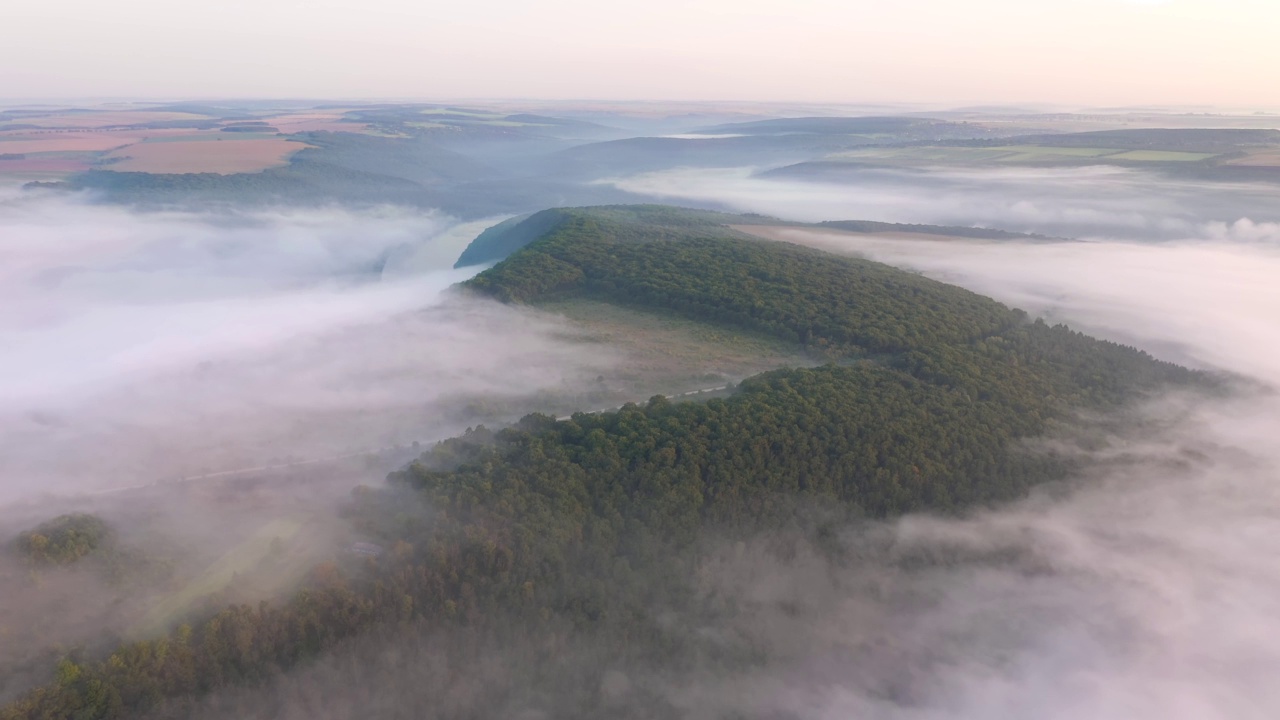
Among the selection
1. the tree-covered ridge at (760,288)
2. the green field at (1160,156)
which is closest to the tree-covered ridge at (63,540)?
the tree-covered ridge at (760,288)

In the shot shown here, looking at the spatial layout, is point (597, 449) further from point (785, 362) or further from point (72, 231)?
point (72, 231)

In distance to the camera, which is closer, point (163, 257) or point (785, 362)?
point (785, 362)

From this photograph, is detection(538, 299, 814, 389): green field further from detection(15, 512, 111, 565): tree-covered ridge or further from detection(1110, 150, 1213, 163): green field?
detection(1110, 150, 1213, 163): green field

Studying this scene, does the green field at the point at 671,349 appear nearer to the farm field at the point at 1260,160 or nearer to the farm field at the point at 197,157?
the farm field at the point at 197,157

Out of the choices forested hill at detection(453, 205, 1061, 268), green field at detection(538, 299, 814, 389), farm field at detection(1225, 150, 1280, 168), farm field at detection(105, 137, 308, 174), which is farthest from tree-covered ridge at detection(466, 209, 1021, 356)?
farm field at detection(1225, 150, 1280, 168)

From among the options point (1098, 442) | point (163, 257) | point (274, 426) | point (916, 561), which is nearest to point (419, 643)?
point (274, 426)

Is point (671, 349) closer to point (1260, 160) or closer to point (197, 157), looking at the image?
point (197, 157)

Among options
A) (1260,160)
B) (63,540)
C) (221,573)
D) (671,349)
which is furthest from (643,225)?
(1260,160)
